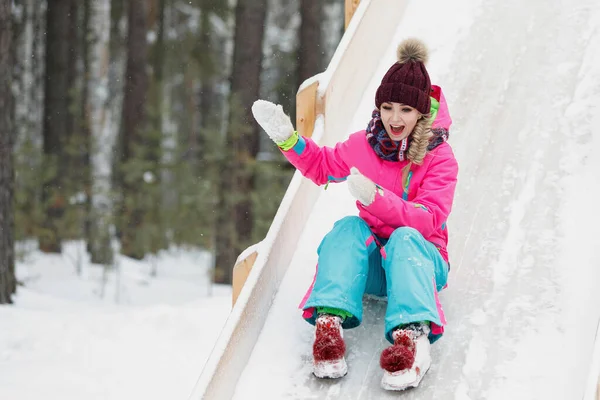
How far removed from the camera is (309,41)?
9406 millimetres

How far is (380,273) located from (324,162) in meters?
0.45

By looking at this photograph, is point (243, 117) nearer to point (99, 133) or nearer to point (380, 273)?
point (380, 273)

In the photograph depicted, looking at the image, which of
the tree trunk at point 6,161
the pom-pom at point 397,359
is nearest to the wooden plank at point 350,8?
the pom-pom at point 397,359

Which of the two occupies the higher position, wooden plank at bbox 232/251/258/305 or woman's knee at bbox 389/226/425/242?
woman's knee at bbox 389/226/425/242

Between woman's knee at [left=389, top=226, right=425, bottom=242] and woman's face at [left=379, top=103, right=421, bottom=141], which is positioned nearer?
woman's knee at [left=389, top=226, right=425, bottom=242]

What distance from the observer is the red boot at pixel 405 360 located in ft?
7.79

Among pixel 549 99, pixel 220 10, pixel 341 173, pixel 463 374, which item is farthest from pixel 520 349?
pixel 220 10

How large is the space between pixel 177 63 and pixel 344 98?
1242 centimetres

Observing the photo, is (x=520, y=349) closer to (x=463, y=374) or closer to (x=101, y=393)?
(x=463, y=374)

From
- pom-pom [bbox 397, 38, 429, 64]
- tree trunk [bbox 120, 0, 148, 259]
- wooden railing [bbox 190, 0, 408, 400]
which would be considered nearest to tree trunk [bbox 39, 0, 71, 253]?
tree trunk [bbox 120, 0, 148, 259]

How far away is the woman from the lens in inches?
97.6

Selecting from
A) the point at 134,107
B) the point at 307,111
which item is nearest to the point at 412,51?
the point at 307,111

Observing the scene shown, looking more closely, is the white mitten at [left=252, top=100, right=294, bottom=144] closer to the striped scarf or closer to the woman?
the woman

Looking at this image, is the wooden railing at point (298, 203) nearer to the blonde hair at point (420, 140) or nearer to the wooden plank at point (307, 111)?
the wooden plank at point (307, 111)
